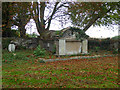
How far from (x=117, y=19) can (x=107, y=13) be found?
1.36m

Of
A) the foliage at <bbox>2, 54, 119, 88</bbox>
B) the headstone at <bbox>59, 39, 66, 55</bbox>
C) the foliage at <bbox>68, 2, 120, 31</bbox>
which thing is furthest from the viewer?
the foliage at <bbox>68, 2, 120, 31</bbox>

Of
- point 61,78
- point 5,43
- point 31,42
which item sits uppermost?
point 31,42

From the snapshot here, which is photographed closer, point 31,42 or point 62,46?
point 62,46

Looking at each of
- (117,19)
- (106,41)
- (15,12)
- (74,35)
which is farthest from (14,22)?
(117,19)

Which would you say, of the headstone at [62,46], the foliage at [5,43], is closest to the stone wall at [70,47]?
the headstone at [62,46]

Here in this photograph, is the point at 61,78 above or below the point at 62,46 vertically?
below

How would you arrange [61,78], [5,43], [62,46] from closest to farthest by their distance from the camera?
[61,78] < [62,46] < [5,43]

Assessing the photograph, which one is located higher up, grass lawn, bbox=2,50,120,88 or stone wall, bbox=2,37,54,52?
stone wall, bbox=2,37,54,52

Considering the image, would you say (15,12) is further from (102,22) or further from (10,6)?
(102,22)

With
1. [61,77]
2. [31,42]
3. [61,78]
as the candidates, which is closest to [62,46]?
[31,42]

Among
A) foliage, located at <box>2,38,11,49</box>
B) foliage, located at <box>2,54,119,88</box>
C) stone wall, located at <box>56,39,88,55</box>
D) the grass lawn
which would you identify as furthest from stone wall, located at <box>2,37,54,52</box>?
foliage, located at <box>2,54,119,88</box>

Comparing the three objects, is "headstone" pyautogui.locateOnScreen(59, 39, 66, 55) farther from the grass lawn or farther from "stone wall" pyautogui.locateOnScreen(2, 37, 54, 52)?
the grass lawn

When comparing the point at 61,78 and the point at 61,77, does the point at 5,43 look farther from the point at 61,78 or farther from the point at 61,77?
the point at 61,78

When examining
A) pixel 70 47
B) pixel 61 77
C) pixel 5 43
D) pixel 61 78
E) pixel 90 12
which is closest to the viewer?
pixel 61 78
